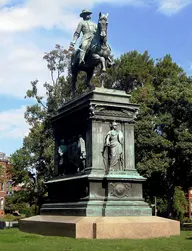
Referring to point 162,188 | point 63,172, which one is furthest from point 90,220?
point 162,188

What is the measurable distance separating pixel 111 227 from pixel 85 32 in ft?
30.4

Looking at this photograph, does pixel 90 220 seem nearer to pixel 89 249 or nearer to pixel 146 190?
pixel 89 249

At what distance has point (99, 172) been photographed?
16.7m

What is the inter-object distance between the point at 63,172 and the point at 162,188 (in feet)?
68.1

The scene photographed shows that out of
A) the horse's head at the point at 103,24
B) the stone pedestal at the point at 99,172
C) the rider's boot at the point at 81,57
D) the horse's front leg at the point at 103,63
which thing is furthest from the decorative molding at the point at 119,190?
the horse's head at the point at 103,24

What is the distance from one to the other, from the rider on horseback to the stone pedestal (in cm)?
248

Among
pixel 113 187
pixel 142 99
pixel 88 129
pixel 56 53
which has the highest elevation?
pixel 56 53

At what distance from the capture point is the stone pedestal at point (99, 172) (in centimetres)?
1628

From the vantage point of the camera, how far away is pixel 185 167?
35.9m

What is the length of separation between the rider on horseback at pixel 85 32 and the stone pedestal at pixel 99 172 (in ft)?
8.14

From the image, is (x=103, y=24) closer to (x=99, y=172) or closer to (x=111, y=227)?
(x=99, y=172)

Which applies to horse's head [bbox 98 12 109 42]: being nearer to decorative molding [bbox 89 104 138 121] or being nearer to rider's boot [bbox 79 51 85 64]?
rider's boot [bbox 79 51 85 64]

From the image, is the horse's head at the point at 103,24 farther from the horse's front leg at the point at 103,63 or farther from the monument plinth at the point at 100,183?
the monument plinth at the point at 100,183

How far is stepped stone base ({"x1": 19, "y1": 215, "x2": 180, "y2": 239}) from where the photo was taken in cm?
1451
